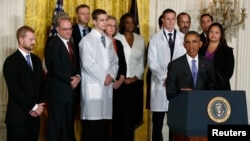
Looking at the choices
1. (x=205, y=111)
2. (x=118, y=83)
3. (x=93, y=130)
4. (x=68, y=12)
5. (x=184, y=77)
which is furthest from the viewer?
(x=68, y=12)

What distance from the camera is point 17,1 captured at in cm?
597

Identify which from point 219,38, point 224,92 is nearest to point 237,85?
point 219,38

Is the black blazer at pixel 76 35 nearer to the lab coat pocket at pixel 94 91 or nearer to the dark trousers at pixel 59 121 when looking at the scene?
the lab coat pocket at pixel 94 91

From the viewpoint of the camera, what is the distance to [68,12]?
6.21m

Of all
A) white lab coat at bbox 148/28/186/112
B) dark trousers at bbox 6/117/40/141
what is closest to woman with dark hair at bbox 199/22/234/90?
white lab coat at bbox 148/28/186/112

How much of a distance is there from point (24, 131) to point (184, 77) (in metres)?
1.64

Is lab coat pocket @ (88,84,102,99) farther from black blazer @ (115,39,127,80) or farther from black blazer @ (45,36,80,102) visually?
black blazer @ (115,39,127,80)

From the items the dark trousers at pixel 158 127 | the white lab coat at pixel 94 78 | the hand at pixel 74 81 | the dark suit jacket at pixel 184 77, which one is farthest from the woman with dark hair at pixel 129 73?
the dark suit jacket at pixel 184 77

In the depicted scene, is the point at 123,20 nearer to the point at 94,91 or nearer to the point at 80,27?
the point at 80,27

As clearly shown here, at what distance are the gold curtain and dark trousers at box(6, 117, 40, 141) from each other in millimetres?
1140

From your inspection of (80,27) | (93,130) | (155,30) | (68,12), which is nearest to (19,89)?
(93,130)

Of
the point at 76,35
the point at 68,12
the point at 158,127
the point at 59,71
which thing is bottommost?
the point at 158,127

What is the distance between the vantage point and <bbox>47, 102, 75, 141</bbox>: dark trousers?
16.3ft

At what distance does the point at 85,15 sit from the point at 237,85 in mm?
2612
